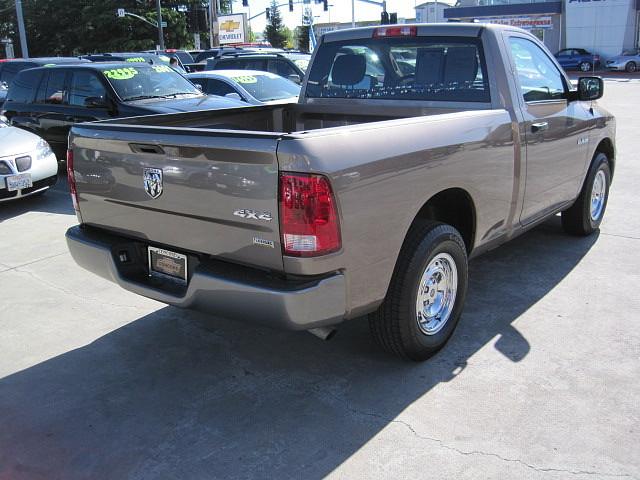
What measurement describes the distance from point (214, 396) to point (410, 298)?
47.5 inches

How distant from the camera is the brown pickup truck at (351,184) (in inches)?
118

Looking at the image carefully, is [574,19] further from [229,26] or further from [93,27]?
[93,27]

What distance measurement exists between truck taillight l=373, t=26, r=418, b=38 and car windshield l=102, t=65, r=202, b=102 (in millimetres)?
5723

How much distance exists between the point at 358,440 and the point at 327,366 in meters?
0.79

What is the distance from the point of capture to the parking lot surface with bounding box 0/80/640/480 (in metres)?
2.99

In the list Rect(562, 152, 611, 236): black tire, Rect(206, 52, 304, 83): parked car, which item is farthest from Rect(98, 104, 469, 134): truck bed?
Rect(206, 52, 304, 83): parked car

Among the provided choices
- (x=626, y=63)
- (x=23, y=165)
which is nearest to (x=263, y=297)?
(x=23, y=165)

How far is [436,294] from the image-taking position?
3896mm

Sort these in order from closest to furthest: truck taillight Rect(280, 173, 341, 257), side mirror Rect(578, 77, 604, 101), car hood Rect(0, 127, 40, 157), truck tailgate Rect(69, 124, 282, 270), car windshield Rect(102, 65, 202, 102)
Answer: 1. truck taillight Rect(280, 173, 341, 257)
2. truck tailgate Rect(69, 124, 282, 270)
3. side mirror Rect(578, 77, 604, 101)
4. car hood Rect(0, 127, 40, 157)
5. car windshield Rect(102, 65, 202, 102)

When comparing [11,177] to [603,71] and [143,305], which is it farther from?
[603,71]

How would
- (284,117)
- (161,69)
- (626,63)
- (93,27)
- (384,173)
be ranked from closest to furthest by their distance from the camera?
(384,173) → (284,117) → (161,69) → (626,63) → (93,27)

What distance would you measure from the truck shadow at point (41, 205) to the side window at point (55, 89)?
1.73m

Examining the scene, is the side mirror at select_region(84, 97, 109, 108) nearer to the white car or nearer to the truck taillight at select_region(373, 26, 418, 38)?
the white car

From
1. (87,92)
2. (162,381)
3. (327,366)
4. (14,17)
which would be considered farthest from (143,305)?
(14,17)
